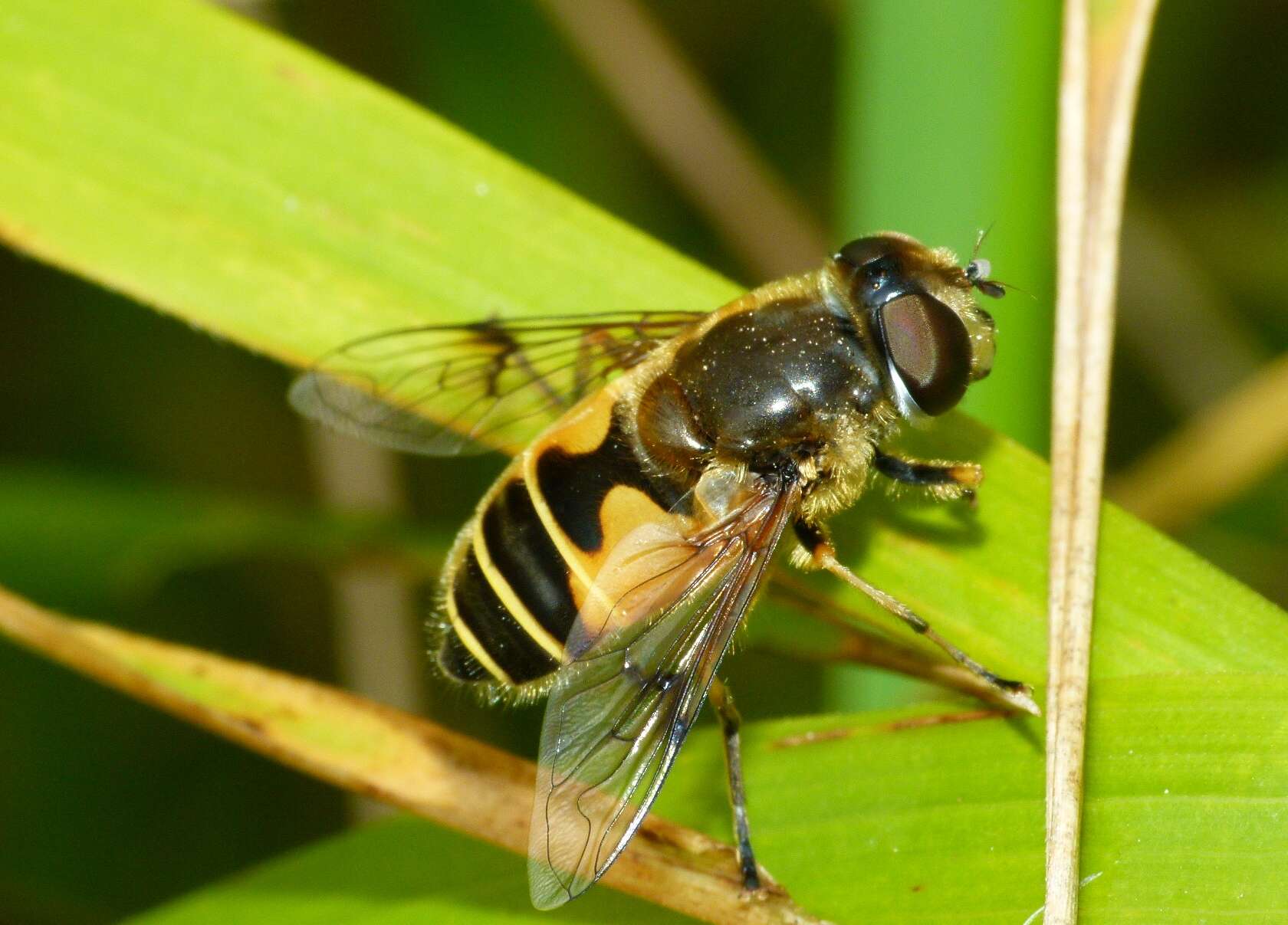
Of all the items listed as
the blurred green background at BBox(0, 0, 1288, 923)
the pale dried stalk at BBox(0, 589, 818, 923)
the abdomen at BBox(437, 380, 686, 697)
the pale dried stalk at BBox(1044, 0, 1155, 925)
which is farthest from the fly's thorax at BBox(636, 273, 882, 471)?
the blurred green background at BBox(0, 0, 1288, 923)

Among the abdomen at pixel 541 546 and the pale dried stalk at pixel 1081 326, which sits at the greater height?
the pale dried stalk at pixel 1081 326

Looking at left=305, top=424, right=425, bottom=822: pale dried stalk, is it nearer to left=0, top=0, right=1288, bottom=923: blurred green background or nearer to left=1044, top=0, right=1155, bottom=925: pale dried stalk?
left=0, top=0, right=1288, bottom=923: blurred green background

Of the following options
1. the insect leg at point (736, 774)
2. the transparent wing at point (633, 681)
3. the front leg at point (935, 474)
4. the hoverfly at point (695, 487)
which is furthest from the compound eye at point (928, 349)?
the insect leg at point (736, 774)

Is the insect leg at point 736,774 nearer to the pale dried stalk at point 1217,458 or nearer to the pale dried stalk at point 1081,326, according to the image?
the pale dried stalk at point 1081,326

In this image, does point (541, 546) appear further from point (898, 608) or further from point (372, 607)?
point (372, 607)

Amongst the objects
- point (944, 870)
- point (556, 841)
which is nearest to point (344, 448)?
point (556, 841)

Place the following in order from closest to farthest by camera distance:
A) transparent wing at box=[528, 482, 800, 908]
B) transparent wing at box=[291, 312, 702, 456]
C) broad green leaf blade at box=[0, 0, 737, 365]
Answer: transparent wing at box=[528, 482, 800, 908] < broad green leaf blade at box=[0, 0, 737, 365] < transparent wing at box=[291, 312, 702, 456]

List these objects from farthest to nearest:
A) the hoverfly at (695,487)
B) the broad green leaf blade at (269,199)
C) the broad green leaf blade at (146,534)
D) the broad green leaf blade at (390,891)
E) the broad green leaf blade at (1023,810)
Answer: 1. the broad green leaf blade at (146,534)
2. the broad green leaf blade at (269,199)
3. the hoverfly at (695,487)
4. the broad green leaf blade at (390,891)
5. the broad green leaf blade at (1023,810)

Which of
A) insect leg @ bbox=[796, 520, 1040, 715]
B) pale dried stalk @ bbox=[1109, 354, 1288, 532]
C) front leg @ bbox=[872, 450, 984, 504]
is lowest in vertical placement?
insect leg @ bbox=[796, 520, 1040, 715]

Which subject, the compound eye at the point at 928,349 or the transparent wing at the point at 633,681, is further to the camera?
the compound eye at the point at 928,349
